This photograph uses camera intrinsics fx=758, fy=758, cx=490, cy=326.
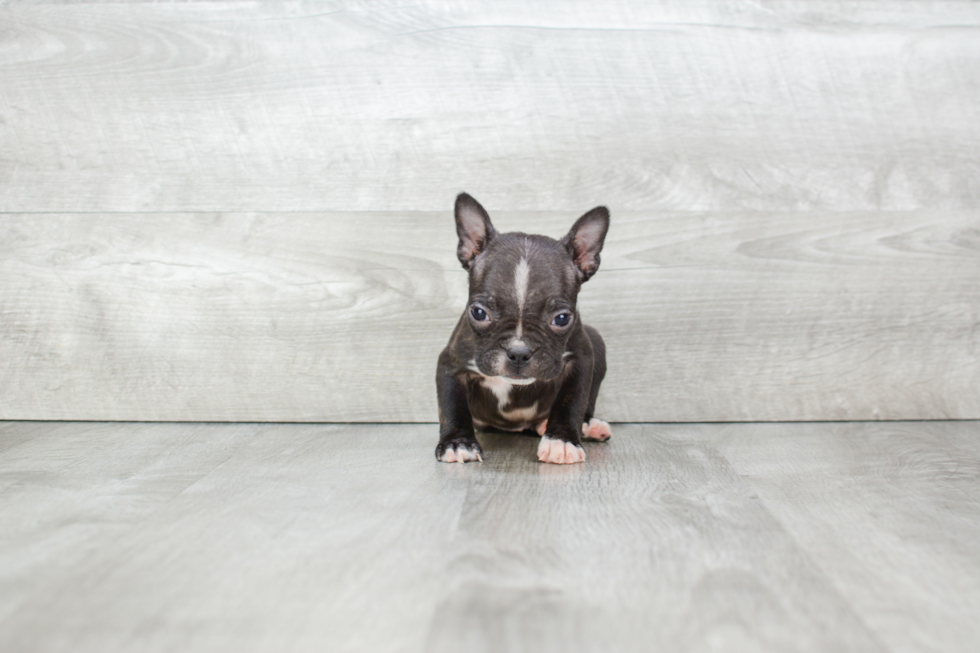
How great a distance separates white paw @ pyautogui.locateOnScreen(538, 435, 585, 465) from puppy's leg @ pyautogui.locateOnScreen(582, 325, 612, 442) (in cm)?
29

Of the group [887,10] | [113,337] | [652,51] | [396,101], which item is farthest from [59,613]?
[887,10]

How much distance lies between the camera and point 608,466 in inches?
82.4

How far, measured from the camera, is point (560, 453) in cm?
212

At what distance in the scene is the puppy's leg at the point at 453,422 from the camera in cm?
213

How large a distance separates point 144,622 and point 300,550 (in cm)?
33

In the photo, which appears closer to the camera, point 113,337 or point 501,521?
point 501,521

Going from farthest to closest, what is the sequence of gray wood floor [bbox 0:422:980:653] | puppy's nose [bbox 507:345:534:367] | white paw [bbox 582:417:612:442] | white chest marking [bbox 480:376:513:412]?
white paw [bbox 582:417:612:442] → white chest marking [bbox 480:376:513:412] → puppy's nose [bbox 507:345:534:367] → gray wood floor [bbox 0:422:980:653]

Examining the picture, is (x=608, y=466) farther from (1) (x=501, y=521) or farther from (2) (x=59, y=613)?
(2) (x=59, y=613)

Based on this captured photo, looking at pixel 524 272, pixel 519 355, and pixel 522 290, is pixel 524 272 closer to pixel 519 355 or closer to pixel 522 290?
pixel 522 290

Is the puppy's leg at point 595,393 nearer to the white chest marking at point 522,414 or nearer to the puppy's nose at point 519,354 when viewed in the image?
the white chest marking at point 522,414

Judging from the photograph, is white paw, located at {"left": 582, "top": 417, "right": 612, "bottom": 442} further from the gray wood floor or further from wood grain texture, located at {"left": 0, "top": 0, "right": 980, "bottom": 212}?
wood grain texture, located at {"left": 0, "top": 0, "right": 980, "bottom": 212}

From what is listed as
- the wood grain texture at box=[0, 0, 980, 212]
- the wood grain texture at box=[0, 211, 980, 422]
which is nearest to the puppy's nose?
the wood grain texture at box=[0, 211, 980, 422]

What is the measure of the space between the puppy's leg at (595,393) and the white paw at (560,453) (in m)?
0.29

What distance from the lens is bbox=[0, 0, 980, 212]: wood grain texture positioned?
2707mm
